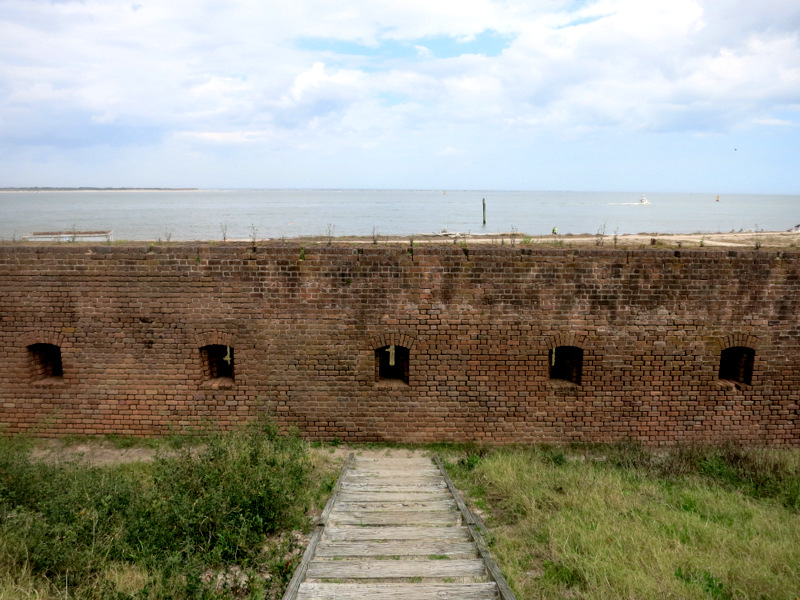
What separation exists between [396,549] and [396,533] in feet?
1.15

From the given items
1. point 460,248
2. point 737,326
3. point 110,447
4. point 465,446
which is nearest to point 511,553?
point 465,446

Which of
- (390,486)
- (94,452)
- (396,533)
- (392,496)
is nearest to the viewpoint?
(396,533)

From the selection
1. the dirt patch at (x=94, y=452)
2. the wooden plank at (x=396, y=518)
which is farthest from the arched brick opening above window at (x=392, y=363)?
the dirt patch at (x=94, y=452)

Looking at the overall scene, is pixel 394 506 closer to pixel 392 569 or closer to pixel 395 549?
pixel 395 549

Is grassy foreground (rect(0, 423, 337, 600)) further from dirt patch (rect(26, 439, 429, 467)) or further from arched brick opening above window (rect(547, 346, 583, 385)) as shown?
arched brick opening above window (rect(547, 346, 583, 385))

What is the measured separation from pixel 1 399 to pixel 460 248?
24.4 feet

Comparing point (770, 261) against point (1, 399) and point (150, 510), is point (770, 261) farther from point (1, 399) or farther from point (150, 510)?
point (1, 399)

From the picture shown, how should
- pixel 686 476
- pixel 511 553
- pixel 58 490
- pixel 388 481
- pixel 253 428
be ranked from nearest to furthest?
pixel 511 553 < pixel 58 490 < pixel 388 481 < pixel 686 476 < pixel 253 428

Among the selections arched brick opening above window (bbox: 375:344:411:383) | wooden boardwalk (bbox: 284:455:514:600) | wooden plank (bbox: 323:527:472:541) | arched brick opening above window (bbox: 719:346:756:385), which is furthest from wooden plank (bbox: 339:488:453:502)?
arched brick opening above window (bbox: 719:346:756:385)

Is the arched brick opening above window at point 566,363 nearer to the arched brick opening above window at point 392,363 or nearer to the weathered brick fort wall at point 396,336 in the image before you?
the weathered brick fort wall at point 396,336

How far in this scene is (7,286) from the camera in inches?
324

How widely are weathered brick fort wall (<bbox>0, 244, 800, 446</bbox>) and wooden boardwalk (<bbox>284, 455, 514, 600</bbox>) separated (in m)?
2.05

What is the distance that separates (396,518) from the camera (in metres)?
5.64

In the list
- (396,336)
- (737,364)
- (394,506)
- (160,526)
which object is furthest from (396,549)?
(737,364)
